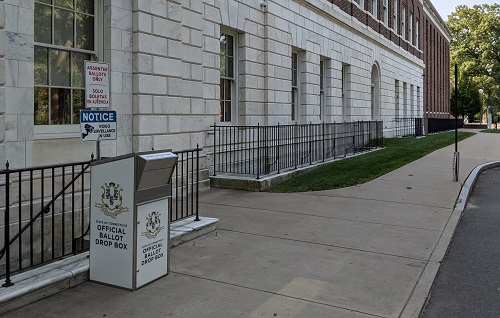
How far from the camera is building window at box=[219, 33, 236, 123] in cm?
1323

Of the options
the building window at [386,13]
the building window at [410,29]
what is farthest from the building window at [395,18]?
the building window at [410,29]

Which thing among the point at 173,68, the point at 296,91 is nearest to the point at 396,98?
the point at 296,91

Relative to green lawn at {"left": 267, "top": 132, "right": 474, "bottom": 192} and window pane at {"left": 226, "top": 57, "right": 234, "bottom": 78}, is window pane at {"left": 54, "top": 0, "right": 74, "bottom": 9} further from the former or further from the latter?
window pane at {"left": 226, "top": 57, "right": 234, "bottom": 78}

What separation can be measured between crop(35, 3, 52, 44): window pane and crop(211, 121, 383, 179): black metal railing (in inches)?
201

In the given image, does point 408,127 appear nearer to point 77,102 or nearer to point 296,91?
point 296,91

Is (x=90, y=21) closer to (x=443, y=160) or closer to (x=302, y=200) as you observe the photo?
(x=302, y=200)

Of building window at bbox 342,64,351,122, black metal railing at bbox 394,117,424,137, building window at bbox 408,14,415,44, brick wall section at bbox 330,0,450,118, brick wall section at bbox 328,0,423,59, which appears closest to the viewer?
building window at bbox 342,64,351,122

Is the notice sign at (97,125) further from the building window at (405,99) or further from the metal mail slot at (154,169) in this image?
the building window at (405,99)

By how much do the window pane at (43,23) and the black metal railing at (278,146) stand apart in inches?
201

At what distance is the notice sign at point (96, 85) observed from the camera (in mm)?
5590

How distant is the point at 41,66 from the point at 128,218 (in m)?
3.67

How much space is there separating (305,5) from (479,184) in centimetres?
843

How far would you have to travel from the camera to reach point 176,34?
9.84 metres

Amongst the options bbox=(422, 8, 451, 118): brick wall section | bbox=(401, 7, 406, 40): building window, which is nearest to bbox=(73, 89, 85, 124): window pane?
→ bbox=(401, 7, 406, 40): building window
